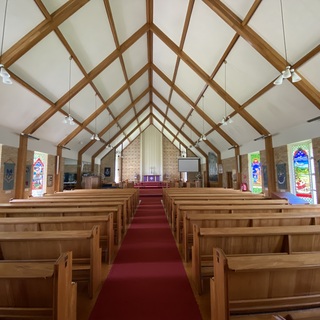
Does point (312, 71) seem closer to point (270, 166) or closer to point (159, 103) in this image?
point (270, 166)

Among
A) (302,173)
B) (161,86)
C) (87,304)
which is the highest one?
(161,86)

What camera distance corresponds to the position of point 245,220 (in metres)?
2.48

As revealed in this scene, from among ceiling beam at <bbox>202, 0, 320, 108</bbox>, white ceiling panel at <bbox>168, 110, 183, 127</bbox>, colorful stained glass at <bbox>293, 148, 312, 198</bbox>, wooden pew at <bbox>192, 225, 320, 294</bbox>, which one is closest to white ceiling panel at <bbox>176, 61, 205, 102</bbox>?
ceiling beam at <bbox>202, 0, 320, 108</bbox>

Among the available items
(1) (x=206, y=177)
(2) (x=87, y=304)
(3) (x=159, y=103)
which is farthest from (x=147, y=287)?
(1) (x=206, y=177)

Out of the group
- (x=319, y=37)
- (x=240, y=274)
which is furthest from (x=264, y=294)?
(x=319, y=37)

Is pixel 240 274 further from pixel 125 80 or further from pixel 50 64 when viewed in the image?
pixel 125 80

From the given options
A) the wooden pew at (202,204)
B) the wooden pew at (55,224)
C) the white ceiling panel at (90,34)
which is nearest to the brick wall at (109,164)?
the white ceiling panel at (90,34)

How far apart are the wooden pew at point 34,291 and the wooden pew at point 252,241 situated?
1236 mm

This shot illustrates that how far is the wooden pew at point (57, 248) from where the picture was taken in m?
1.78

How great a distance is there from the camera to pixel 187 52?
5914 mm

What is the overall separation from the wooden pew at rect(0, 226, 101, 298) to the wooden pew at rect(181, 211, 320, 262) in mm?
1237

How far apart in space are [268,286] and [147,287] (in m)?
1.29

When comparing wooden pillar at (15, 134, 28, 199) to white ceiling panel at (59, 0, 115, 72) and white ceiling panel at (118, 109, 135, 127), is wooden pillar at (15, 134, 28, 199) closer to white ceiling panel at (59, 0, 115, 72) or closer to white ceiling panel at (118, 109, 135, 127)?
white ceiling panel at (59, 0, 115, 72)

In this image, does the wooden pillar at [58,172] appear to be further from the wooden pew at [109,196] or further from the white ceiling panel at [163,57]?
the white ceiling panel at [163,57]
